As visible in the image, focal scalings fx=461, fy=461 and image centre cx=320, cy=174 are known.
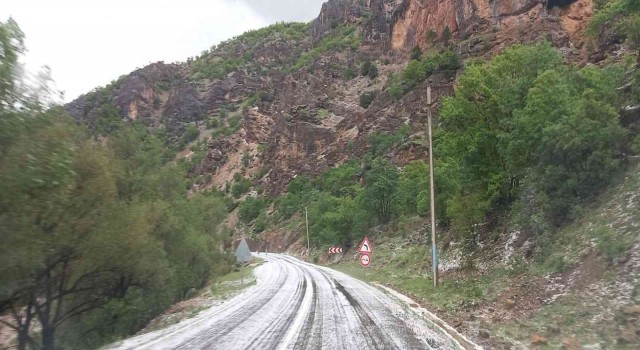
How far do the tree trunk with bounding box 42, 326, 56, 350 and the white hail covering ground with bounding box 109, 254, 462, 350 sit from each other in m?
4.88

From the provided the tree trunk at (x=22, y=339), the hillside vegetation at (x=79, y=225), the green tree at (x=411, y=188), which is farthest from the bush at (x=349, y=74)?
the tree trunk at (x=22, y=339)

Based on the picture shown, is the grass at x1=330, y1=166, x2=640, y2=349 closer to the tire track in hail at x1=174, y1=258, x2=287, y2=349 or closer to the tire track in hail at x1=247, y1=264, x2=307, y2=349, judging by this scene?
the tire track in hail at x1=247, y1=264, x2=307, y2=349

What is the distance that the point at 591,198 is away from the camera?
15438mm

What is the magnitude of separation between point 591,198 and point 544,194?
62.3 inches

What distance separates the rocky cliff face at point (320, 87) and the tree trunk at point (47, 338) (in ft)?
23.4

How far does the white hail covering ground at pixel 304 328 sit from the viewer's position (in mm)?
9242

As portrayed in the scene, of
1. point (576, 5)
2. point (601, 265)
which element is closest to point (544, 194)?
point (601, 265)

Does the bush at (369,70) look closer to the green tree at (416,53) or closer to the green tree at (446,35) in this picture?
the green tree at (416,53)

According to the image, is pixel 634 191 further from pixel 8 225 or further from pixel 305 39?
pixel 305 39

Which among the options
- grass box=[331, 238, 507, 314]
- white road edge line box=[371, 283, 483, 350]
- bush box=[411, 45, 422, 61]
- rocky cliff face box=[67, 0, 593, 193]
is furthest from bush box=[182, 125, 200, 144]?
white road edge line box=[371, 283, 483, 350]

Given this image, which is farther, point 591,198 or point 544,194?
point 544,194

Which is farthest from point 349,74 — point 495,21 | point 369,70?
point 495,21

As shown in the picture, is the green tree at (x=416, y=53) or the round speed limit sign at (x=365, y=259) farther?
the green tree at (x=416, y=53)

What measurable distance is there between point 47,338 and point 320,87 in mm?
102120
